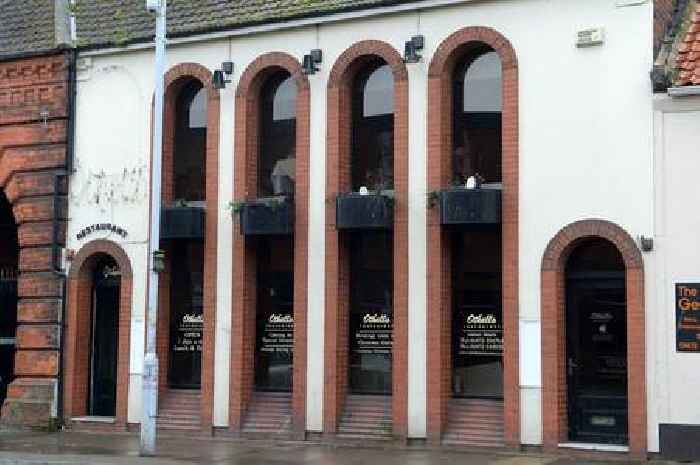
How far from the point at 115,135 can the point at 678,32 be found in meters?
10.8

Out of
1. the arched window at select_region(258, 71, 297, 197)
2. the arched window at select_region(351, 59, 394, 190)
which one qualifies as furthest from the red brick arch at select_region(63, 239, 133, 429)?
the arched window at select_region(351, 59, 394, 190)

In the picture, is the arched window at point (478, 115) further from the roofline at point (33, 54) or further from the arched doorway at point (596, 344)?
the roofline at point (33, 54)

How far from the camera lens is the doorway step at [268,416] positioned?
1905 cm

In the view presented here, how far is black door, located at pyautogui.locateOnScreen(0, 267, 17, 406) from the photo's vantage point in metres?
23.4

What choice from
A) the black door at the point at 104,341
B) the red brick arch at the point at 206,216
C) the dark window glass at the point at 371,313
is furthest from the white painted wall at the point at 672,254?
the black door at the point at 104,341

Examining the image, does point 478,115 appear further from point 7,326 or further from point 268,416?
point 7,326

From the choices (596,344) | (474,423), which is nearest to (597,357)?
(596,344)

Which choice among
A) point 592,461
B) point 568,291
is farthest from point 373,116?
point 592,461

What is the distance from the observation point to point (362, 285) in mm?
19062

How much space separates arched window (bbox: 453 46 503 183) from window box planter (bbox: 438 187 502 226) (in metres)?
0.65

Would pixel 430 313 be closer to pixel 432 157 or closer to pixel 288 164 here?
pixel 432 157

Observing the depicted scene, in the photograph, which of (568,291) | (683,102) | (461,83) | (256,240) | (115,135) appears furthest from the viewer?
(115,135)

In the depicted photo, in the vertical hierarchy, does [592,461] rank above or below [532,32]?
below

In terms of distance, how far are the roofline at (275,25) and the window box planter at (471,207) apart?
323 centimetres
